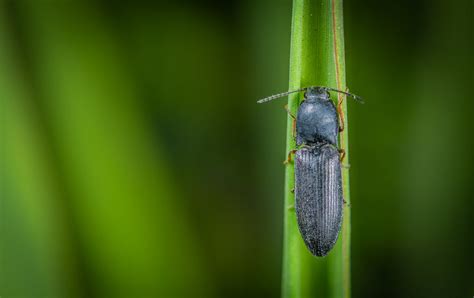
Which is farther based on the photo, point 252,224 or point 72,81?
point 252,224

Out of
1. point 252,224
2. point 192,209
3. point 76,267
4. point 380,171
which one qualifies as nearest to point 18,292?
point 76,267

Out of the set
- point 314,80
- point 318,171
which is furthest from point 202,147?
point 314,80

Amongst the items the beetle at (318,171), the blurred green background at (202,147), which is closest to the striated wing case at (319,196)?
the beetle at (318,171)

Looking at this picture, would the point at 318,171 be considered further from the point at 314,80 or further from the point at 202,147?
the point at 202,147

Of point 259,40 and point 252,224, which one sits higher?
point 259,40

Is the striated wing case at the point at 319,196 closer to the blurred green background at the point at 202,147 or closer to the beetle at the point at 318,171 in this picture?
the beetle at the point at 318,171

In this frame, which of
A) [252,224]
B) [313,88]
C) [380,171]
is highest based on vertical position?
[313,88]

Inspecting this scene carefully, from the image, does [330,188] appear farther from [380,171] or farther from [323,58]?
[323,58]
